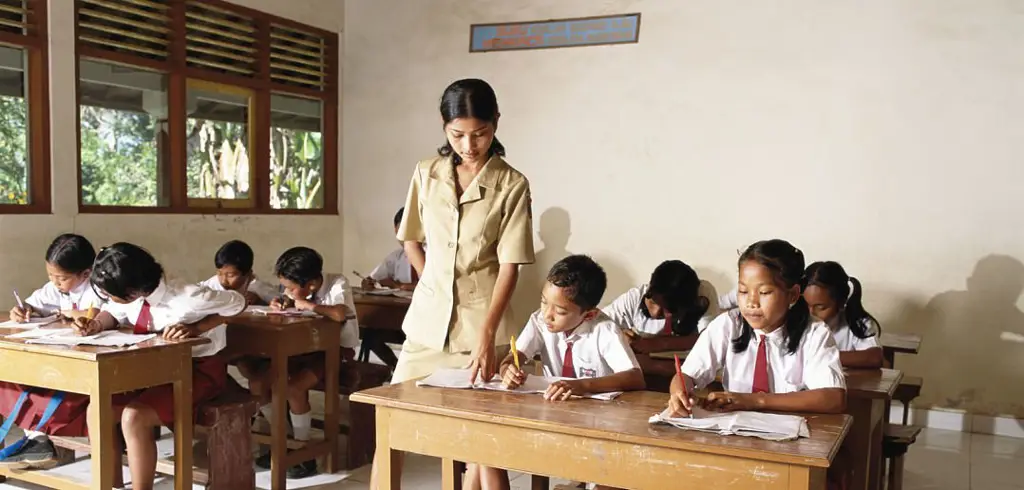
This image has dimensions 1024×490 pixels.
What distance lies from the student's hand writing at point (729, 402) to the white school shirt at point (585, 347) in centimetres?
42

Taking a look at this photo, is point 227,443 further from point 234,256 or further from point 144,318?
point 234,256

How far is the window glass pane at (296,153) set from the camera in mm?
5840

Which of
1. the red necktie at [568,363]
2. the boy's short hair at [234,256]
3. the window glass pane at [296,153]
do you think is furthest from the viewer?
the window glass pane at [296,153]

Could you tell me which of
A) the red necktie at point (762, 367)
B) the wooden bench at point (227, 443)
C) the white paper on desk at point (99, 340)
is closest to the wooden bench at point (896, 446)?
the red necktie at point (762, 367)

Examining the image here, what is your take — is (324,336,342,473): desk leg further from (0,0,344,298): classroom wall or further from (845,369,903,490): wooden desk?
(845,369,903,490): wooden desk

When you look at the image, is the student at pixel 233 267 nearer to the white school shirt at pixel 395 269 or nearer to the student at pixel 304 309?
the student at pixel 304 309

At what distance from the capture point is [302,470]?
3.53 m

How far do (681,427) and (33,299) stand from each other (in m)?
3.03

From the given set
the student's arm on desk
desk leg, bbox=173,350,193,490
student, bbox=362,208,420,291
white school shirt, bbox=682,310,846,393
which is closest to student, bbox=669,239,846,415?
white school shirt, bbox=682,310,846,393

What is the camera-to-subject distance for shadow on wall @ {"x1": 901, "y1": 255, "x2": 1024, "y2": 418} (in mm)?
4406

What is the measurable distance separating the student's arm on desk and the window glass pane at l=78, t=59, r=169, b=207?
12.8 feet

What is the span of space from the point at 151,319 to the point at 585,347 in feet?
5.39

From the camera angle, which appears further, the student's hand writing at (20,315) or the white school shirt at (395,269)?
the white school shirt at (395,269)

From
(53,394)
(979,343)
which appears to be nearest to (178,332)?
(53,394)
